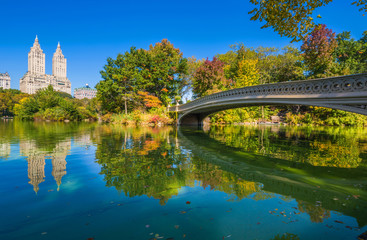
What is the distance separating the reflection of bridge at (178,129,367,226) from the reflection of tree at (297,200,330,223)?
0.12 metres

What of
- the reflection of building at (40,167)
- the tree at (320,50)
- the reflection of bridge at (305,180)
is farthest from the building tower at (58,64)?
the reflection of bridge at (305,180)

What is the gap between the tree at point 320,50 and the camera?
1054 inches

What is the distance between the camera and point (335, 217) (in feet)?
8.32

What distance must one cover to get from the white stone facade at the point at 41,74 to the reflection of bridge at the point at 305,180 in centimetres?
15713

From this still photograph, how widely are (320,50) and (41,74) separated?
179912 millimetres

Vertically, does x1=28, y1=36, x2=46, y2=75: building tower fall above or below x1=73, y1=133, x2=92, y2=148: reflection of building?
above

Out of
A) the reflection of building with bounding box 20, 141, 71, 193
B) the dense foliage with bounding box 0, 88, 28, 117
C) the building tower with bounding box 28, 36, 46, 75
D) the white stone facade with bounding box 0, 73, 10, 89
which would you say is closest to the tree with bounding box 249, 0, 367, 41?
the reflection of building with bounding box 20, 141, 71, 193

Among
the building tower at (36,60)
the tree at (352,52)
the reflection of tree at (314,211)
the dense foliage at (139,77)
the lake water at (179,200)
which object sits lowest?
the reflection of tree at (314,211)

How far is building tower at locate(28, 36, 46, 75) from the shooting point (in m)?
150

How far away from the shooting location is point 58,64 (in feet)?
551

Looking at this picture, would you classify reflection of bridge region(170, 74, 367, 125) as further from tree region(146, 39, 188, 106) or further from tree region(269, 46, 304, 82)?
tree region(269, 46, 304, 82)

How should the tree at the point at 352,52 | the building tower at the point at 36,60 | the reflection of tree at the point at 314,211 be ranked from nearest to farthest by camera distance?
the reflection of tree at the point at 314,211
the tree at the point at 352,52
the building tower at the point at 36,60

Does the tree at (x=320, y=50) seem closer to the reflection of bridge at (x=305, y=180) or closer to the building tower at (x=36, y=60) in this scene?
the reflection of bridge at (x=305, y=180)

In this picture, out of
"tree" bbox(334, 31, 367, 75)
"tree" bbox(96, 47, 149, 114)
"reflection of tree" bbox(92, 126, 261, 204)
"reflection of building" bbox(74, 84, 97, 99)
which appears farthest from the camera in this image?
"reflection of building" bbox(74, 84, 97, 99)
